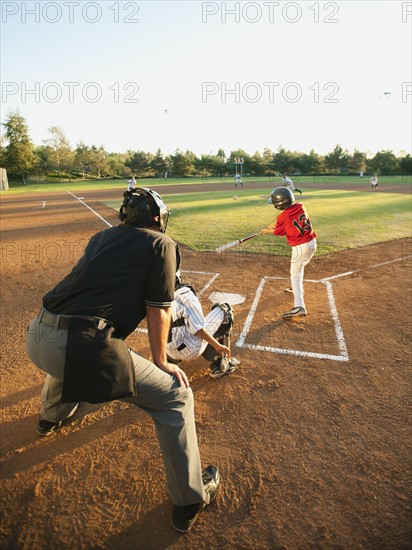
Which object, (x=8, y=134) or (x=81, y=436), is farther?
(x=8, y=134)

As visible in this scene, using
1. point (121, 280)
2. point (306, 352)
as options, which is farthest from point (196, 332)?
point (306, 352)

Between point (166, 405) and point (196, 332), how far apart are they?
3.89 ft

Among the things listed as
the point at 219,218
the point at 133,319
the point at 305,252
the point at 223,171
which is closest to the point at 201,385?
the point at 133,319

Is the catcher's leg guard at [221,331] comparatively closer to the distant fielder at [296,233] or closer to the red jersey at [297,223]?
the distant fielder at [296,233]

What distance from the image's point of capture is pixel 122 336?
232 centimetres

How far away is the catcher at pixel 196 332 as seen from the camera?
137 inches

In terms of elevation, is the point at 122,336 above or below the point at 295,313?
above

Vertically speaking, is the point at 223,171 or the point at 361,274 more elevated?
the point at 223,171

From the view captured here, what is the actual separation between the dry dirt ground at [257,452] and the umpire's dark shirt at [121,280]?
67.5 inches

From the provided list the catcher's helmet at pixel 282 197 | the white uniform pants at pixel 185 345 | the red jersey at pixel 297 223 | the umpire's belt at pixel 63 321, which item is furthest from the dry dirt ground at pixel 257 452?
the catcher's helmet at pixel 282 197

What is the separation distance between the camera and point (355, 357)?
4711 millimetres

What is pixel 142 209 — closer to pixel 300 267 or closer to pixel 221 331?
pixel 221 331

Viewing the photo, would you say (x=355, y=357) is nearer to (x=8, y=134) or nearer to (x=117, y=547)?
(x=117, y=547)

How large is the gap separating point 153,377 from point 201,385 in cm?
207
